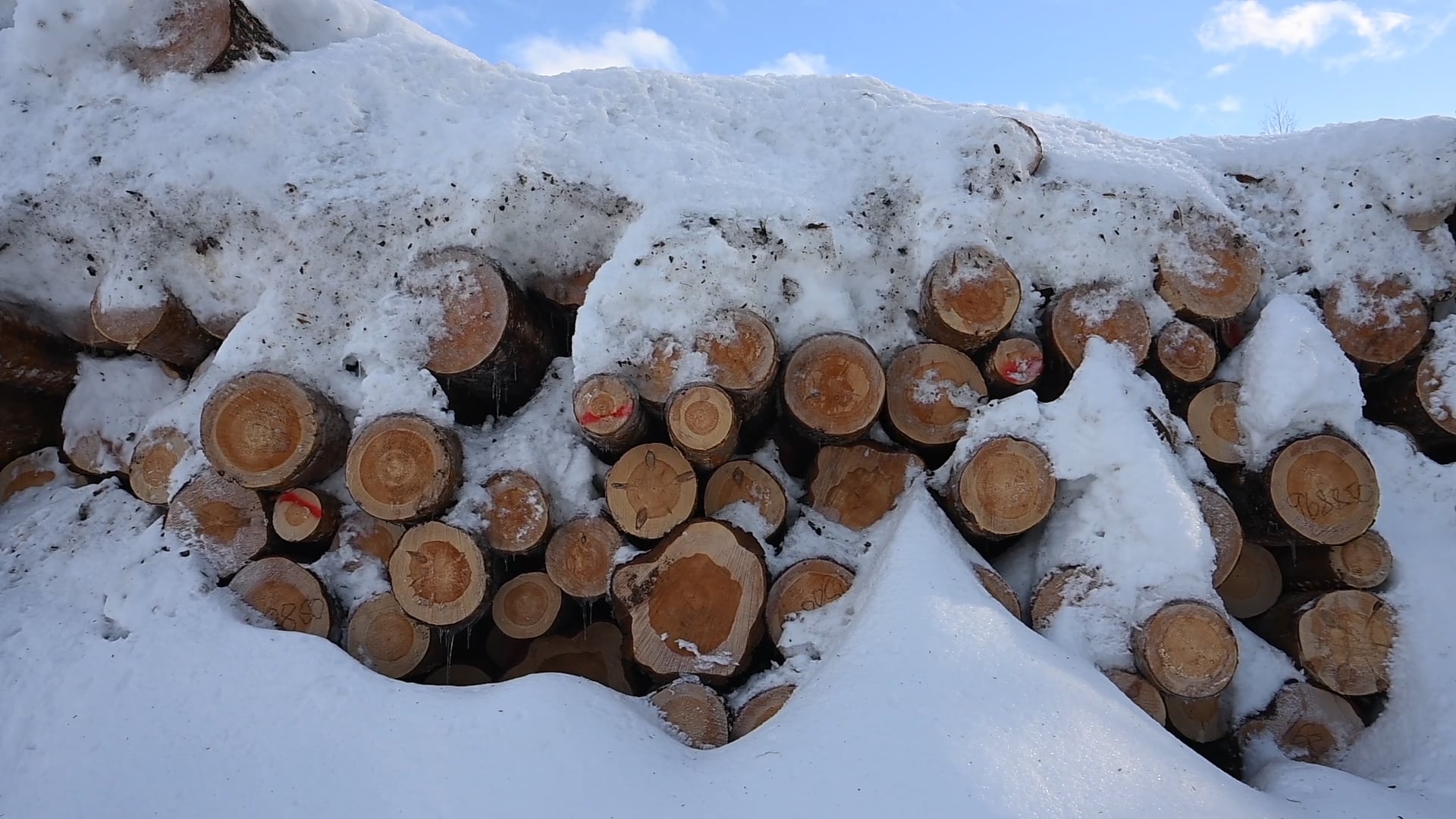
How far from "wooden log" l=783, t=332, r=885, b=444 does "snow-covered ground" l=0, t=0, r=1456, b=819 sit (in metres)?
0.16

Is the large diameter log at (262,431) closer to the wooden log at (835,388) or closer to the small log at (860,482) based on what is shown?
the wooden log at (835,388)

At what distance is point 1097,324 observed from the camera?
2734 mm

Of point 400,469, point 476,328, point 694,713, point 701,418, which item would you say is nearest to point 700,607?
point 694,713

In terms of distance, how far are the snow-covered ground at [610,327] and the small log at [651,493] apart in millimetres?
231

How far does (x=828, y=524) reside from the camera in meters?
2.69

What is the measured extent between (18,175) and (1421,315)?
17.5 ft

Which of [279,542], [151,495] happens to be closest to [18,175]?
[151,495]

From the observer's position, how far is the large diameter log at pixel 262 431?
8.44ft

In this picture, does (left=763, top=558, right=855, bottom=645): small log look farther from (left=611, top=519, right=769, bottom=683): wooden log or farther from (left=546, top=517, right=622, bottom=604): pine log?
(left=546, top=517, right=622, bottom=604): pine log

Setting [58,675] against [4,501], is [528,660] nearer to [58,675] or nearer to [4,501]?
[58,675]

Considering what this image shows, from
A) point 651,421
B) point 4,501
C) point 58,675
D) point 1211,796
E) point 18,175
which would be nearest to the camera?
point 1211,796

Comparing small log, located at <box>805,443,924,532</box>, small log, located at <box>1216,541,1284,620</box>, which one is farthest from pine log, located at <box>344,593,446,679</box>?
small log, located at <box>1216,541,1284,620</box>

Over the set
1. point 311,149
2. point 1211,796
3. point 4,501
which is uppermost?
point 311,149

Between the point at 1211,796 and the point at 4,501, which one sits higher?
the point at 1211,796
